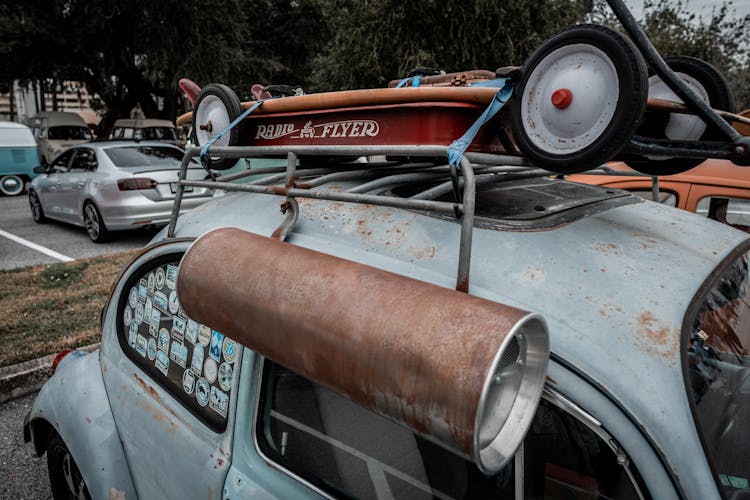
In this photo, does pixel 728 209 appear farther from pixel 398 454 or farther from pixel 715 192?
pixel 398 454

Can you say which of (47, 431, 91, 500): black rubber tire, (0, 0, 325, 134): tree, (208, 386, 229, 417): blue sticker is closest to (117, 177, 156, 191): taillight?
(47, 431, 91, 500): black rubber tire

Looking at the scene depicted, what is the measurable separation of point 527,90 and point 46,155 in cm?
2065

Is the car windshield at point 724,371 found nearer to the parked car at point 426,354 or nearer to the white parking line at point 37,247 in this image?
the parked car at point 426,354

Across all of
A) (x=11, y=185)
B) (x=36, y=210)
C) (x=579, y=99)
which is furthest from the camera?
(x=11, y=185)

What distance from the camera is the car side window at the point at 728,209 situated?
13.3 feet

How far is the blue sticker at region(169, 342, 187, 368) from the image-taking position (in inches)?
70.2

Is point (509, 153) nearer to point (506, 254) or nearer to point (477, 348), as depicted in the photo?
point (506, 254)

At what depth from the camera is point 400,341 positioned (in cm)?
92

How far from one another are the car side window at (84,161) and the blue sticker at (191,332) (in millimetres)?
7184

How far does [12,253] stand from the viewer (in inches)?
292

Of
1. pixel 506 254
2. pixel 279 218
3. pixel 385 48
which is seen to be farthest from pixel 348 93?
pixel 385 48

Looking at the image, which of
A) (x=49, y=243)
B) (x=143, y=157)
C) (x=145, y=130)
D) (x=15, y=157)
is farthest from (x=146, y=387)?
(x=145, y=130)

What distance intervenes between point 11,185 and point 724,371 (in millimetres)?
15784

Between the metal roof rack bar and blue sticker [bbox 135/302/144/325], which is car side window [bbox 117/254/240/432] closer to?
blue sticker [bbox 135/302/144/325]
